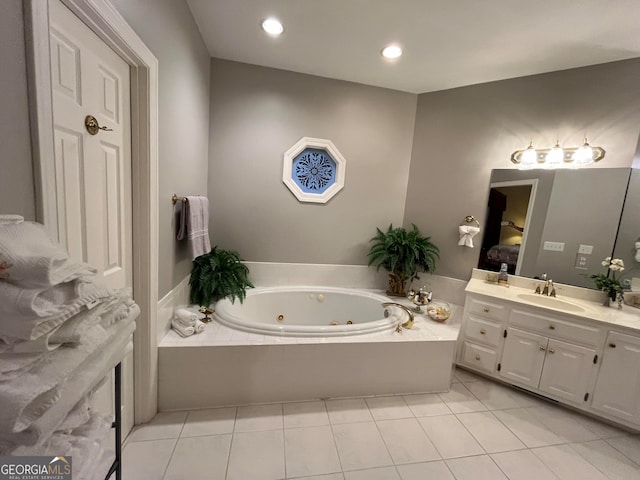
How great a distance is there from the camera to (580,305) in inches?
82.3

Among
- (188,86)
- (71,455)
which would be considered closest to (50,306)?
(71,455)

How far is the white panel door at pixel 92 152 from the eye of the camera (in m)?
0.94

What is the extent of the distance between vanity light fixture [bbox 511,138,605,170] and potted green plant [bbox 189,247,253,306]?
9.22ft

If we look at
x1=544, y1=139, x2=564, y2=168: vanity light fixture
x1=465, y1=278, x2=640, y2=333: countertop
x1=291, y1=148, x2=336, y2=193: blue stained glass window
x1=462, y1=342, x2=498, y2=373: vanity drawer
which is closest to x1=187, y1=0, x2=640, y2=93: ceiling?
x1=544, y1=139, x2=564, y2=168: vanity light fixture

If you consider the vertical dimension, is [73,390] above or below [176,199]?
below

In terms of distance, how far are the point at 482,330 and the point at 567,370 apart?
58cm

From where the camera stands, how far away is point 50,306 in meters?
0.51

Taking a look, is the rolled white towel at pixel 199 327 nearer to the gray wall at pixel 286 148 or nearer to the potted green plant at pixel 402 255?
the gray wall at pixel 286 148

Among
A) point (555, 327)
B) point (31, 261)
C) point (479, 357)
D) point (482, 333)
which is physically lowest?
point (479, 357)

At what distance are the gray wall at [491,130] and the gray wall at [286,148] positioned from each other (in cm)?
22

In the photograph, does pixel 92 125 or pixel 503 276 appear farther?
pixel 503 276

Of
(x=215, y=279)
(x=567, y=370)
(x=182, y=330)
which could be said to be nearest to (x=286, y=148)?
(x=215, y=279)

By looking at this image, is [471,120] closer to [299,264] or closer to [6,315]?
[299,264]

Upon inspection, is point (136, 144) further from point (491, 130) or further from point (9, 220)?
point (491, 130)
